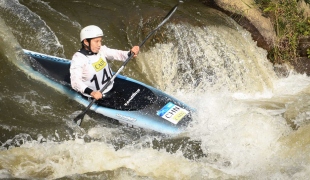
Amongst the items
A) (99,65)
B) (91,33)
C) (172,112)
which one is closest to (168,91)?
(172,112)

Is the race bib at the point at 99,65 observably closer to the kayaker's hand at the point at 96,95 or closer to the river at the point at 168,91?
the kayaker's hand at the point at 96,95

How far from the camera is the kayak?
19.2ft

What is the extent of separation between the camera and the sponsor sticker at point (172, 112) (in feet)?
19.4

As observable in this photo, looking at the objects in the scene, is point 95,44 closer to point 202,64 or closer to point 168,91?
point 168,91

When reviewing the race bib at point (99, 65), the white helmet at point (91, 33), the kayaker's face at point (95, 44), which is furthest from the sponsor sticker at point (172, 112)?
the white helmet at point (91, 33)

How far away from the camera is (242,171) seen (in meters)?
5.37

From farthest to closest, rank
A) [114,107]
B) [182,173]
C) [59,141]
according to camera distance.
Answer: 1. [114,107]
2. [59,141]
3. [182,173]

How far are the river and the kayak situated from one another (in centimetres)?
10

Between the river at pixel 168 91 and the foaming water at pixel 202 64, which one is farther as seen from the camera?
the foaming water at pixel 202 64

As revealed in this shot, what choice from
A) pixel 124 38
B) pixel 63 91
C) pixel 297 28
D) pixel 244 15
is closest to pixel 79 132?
pixel 63 91

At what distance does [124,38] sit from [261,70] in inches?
92.8

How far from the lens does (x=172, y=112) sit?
599cm

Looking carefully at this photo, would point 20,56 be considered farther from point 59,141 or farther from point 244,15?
point 244,15


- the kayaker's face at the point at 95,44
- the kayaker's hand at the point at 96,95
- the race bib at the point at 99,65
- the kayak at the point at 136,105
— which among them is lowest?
the kayak at the point at 136,105
